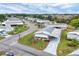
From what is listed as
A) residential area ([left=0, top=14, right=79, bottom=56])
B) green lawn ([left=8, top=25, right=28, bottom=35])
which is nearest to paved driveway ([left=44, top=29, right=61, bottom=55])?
residential area ([left=0, top=14, right=79, bottom=56])

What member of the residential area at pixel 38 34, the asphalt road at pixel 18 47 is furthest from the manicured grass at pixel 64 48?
the asphalt road at pixel 18 47

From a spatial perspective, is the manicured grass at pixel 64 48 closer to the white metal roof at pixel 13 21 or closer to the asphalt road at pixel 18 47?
the asphalt road at pixel 18 47

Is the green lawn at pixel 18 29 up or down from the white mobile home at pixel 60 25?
down

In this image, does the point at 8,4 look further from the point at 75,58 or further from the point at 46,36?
the point at 75,58

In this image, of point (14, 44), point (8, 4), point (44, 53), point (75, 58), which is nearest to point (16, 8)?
point (8, 4)

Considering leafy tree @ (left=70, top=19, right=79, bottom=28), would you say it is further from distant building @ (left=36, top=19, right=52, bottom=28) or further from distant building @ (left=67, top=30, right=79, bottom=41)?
distant building @ (left=36, top=19, right=52, bottom=28)

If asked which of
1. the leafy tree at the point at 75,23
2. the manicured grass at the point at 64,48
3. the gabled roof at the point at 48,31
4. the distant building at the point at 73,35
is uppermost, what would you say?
the leafy tree at the point at 75,23
